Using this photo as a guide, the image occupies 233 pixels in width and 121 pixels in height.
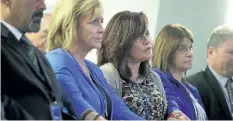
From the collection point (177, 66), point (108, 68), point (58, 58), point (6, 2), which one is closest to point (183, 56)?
point (177, 66)

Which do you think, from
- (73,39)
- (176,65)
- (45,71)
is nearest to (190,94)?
(176,65)

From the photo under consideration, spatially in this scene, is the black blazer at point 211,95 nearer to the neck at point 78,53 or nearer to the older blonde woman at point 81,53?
the older blonde woman at point 81,53

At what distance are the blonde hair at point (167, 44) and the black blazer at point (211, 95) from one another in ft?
1.04

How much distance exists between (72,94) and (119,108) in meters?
0.40

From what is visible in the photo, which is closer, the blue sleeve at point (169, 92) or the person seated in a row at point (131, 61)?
the person seated in a row at point (131, 61)

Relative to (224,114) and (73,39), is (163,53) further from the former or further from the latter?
(73,39)

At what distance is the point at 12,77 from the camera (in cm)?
167

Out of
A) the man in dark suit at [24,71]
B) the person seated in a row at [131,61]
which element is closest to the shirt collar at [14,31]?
the man in dark suit at [24,71]

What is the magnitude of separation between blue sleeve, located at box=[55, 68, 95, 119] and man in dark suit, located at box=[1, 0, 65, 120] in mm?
167

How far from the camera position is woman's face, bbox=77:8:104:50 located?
2.31 m

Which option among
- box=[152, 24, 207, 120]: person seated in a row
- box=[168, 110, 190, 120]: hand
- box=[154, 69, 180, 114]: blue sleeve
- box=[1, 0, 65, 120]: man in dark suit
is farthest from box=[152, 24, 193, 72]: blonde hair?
box=[1, 0, 65, 120]: man in dark suit

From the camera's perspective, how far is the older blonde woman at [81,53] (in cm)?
217

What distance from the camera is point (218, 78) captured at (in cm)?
339

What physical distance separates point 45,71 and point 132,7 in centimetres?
217
